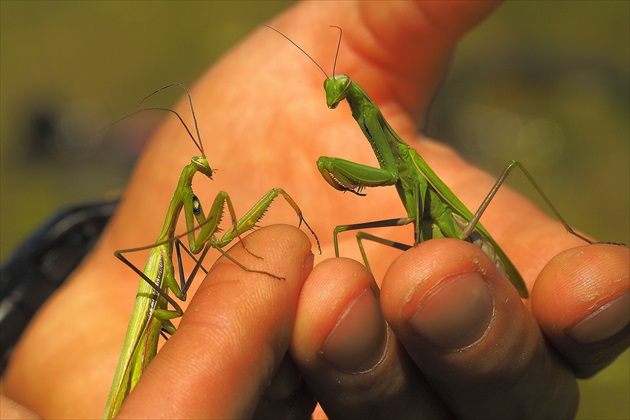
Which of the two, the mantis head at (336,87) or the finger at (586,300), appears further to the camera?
the mantis head at (336,87)

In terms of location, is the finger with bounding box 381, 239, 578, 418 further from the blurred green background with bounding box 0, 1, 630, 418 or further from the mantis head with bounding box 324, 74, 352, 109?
the blurred green background with bounding box 0, 1, 630, 418

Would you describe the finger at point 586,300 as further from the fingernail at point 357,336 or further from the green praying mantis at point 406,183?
the fingernail at point 357,336

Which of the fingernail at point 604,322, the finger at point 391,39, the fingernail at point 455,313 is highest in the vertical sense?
the finger at point 391,39

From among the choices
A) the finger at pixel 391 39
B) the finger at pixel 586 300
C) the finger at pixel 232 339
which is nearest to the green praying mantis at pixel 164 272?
the finger at pixel 232 339

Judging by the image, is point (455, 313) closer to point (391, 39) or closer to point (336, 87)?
point (336, 87)

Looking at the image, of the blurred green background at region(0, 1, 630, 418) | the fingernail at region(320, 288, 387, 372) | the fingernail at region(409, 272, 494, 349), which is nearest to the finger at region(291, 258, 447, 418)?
the fingernail at region(320, 288, 387, 372)

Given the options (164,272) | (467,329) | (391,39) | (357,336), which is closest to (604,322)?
(467,329)
